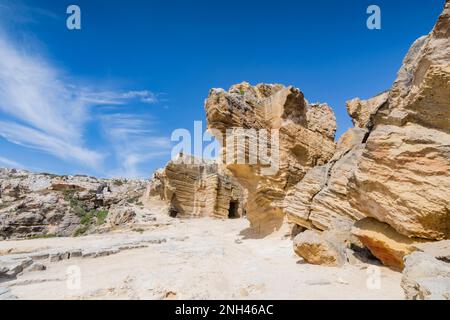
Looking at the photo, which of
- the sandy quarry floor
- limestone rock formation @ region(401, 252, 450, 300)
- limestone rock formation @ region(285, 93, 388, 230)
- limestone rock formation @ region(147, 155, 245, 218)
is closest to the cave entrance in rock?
limestone rock formation @ region(147, 155, 245, 218)

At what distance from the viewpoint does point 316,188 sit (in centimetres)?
999

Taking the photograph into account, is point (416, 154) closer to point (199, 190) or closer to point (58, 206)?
point (199, 190)

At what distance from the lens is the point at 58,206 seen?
31.2 m

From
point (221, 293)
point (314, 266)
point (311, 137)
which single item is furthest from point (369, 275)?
point (311, 137)

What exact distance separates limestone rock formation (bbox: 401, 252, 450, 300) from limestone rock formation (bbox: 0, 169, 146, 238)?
22.0m

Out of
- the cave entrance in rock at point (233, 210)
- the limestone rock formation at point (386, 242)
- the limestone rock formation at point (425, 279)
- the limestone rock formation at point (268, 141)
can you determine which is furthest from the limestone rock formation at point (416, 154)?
the cave entrance in rock at point (233, 210)

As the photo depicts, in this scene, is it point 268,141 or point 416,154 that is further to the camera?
point 268,141

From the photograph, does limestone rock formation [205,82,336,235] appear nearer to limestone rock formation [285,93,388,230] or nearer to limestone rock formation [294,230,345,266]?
limestone rock formation [285,93,388,230]

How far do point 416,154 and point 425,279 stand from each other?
8.83ft

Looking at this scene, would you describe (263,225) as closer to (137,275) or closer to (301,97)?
(301,97)

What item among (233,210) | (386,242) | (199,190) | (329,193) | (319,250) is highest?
(199,190)

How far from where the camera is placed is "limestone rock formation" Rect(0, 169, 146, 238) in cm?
2795

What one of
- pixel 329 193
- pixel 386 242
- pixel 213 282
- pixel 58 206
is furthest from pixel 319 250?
pixel 58 206

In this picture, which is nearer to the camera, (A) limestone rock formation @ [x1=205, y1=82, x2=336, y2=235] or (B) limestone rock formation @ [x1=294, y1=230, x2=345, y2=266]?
(B) limestone rock formation @ [x1=294, y1=230, x2=345, y2=266]
